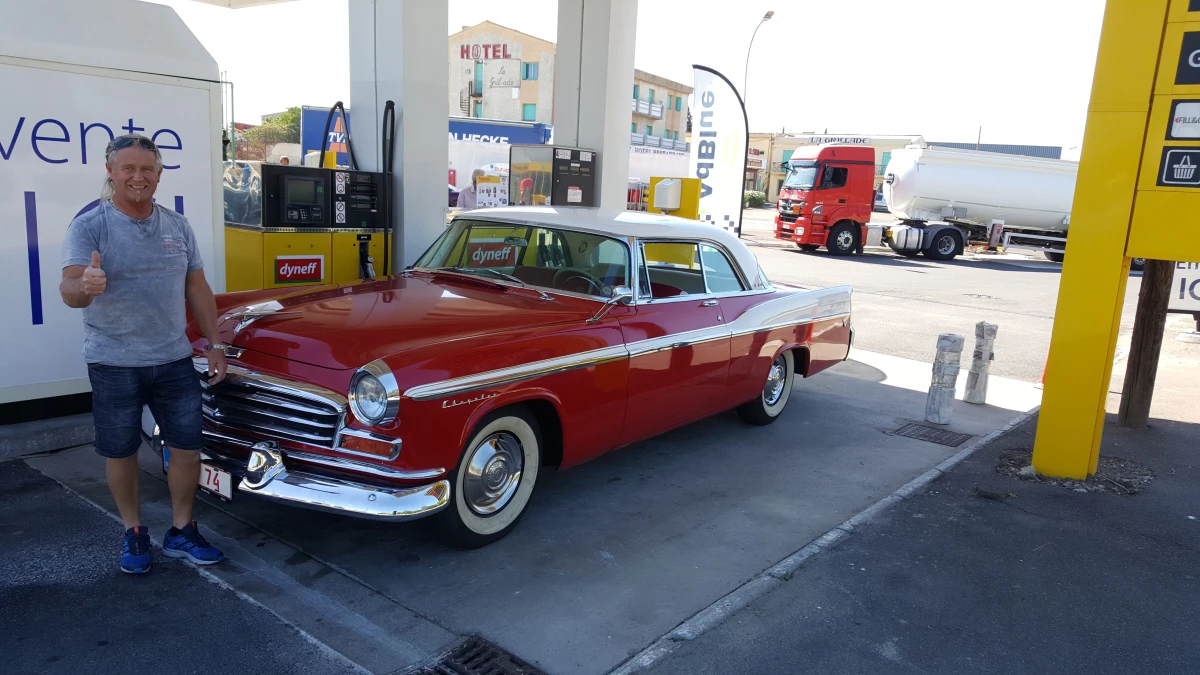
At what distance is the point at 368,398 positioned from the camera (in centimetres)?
344

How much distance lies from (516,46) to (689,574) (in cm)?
5530

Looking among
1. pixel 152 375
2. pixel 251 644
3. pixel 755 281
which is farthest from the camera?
pixel 755 281

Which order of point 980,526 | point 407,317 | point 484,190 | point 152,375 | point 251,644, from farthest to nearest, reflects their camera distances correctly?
1. point 484,190
2. point 980,526
3. point 407,317
4. point 152,375
5. point 251,644

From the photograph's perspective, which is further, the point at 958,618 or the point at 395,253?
the point at 395,253

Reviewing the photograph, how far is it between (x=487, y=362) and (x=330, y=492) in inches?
34.6

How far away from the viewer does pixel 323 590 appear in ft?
11.6

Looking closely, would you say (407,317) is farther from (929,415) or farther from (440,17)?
(929,415)

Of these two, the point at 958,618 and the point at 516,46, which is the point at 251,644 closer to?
the point at 958,618

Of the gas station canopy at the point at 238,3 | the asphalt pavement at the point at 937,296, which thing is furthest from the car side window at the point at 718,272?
the gas station canopy at the point at 238,3

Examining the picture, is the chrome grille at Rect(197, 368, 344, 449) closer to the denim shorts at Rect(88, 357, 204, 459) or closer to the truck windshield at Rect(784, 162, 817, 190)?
the denim shorts at Rect(88, 357, 204, 459)

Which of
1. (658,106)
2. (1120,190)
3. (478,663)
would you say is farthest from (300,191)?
(658,106)

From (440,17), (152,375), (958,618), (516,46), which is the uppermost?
(516,46)

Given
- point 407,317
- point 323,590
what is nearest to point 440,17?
point 407,317

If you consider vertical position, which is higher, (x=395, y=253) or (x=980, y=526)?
(x=395, y=253)
